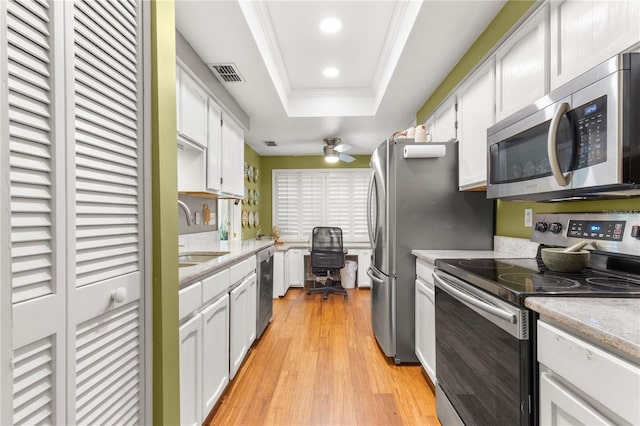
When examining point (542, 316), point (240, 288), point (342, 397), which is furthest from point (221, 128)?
point (542, 316)

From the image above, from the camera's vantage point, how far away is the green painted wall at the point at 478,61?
4.58 ft

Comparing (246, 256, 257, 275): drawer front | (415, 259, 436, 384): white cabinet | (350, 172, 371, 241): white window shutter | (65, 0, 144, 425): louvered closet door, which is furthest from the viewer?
(350, 172, 371, 241): white window shutter

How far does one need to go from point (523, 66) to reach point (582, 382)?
1565 millimetres

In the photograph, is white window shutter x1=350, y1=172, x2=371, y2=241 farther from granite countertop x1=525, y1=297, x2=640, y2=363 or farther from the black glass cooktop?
granite countertop x1=525, y1=297, x2=640, y2=363

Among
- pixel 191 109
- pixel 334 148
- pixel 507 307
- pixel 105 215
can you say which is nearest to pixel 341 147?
pixel 334 148

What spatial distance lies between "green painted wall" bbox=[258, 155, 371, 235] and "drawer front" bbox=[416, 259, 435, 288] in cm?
358

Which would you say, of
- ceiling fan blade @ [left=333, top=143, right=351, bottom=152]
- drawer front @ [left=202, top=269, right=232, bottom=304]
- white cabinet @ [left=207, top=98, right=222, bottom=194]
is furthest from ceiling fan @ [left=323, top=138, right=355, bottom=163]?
drawer front @ [left=202, top=269, right=232, bottom=304]

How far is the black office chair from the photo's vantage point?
4406 millimetres

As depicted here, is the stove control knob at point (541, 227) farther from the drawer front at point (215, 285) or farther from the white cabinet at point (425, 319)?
the drawer front at point (215, 285)

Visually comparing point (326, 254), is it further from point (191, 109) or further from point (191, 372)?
point (191, 372)

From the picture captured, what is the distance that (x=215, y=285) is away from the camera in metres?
1.71

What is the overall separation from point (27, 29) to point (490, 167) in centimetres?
193

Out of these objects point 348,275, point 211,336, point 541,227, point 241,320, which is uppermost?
point 541,227

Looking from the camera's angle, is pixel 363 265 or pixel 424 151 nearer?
pixel 424 151
